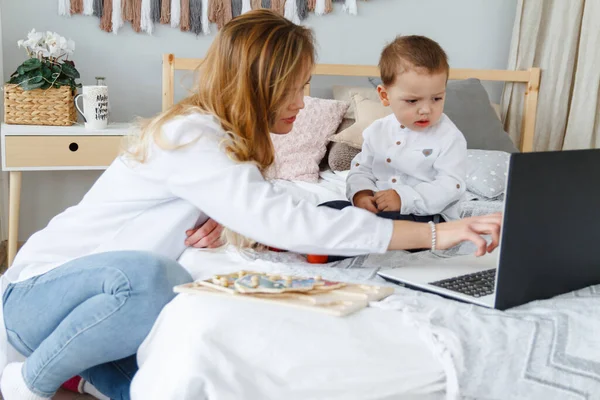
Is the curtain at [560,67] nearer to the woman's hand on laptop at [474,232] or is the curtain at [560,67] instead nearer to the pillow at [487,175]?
the pillow at [487,175]

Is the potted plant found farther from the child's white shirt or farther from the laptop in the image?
the laptop

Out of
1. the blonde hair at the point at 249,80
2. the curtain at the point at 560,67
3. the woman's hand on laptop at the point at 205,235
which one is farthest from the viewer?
the curtain at the point at 560,67

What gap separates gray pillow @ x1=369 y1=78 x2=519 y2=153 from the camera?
9.50 feet

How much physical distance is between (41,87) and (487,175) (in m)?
1.66

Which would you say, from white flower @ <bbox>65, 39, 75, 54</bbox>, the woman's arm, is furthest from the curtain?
the woman's arm

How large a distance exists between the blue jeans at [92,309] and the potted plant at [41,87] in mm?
1527

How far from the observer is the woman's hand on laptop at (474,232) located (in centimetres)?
122

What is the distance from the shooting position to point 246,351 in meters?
1.03

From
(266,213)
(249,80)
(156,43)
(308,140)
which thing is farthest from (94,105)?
(266,213)

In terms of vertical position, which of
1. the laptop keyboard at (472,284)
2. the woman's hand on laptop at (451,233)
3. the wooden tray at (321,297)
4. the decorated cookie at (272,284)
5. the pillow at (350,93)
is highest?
the pillow at (350,93)

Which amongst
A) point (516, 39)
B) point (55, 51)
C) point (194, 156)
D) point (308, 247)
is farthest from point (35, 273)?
point (516, 39)

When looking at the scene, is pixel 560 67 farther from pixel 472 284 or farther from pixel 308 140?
pixel 472 284

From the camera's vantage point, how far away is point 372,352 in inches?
41.3

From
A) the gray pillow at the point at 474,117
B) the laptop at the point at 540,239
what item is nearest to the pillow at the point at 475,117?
the gray pillow at the point at 474,117
